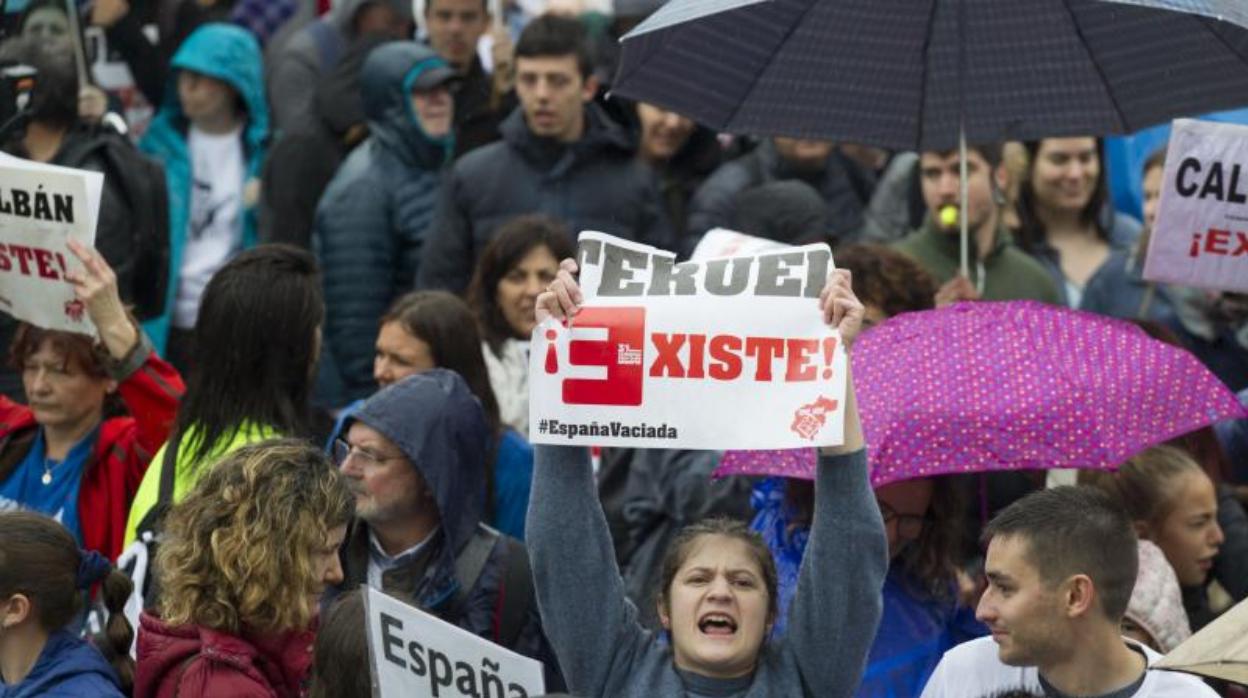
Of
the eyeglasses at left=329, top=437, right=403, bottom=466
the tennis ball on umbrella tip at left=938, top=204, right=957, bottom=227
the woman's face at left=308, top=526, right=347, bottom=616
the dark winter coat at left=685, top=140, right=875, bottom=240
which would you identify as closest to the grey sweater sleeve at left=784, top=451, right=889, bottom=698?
the woman's face at left=308, top=526, right=347, bottom=616

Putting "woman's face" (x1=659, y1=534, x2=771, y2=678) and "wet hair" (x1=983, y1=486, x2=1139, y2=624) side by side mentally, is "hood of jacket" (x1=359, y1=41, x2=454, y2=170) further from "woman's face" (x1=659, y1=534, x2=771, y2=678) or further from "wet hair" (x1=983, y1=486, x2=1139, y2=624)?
"wet hair" (x1=983, y1=486, x2=1139, y2=624)

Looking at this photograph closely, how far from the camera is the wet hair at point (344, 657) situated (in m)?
5.15

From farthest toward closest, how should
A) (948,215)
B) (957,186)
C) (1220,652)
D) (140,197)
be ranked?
(957,186) < (948,215) < (140,197) < (1220,652)

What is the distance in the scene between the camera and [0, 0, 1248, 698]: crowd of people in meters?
5.38

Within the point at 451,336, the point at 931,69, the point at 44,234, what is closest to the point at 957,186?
the point at 931,69

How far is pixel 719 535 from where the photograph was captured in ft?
18.1

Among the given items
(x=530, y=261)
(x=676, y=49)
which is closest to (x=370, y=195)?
(x=530, y=261)

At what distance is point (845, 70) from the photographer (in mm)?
7309

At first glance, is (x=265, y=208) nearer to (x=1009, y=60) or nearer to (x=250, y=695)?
(x=1009, y=60)

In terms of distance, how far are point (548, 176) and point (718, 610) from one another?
185 inches

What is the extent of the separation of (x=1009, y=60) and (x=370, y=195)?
362 cm

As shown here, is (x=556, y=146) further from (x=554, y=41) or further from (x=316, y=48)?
(x=316, y=48)

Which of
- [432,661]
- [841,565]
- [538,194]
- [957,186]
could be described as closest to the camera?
[432,661]

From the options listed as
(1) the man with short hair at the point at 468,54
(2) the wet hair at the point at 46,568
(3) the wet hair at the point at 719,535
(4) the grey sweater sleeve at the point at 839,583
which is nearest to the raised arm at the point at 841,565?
(4) the grey sweater sleeve at the point at 839,583
